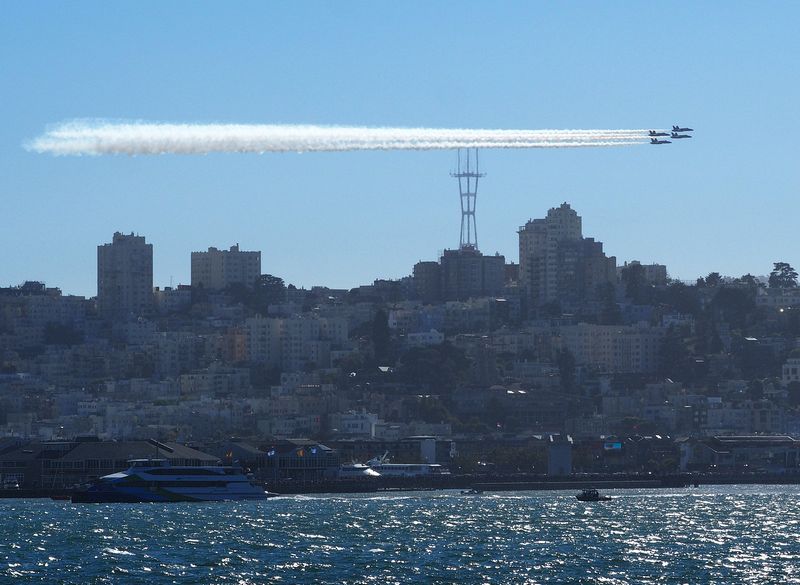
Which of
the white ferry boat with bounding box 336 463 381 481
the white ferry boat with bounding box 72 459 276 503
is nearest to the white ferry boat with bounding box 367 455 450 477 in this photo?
the white ferry boat with bounding box 336 463 381 481

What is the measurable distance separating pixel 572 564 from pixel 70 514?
42.5 metres

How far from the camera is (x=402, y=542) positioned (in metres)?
102

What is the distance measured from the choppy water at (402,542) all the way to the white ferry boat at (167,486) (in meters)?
2.31

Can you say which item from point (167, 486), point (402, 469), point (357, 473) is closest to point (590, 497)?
point (167, 486)

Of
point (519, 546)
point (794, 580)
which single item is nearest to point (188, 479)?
point (519, 546)

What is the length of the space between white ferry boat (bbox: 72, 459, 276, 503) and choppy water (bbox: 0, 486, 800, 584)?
2314 mm

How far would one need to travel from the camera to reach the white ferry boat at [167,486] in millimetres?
140125

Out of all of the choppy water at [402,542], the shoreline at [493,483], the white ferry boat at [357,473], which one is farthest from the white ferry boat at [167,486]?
the white ferry boat at [357,473]

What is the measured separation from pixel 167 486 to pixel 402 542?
40830 millimetres

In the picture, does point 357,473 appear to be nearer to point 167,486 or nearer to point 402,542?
point 167,486

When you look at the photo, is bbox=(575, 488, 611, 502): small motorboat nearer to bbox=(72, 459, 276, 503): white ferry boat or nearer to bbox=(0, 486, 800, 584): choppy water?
bbox=(0, 486, 800, 584): choppy water

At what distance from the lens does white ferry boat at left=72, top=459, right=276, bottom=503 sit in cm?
14012

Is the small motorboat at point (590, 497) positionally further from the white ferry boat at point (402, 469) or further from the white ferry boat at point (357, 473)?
the white ferry boat at point (402, 469)

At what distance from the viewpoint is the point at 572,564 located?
91.4 m
